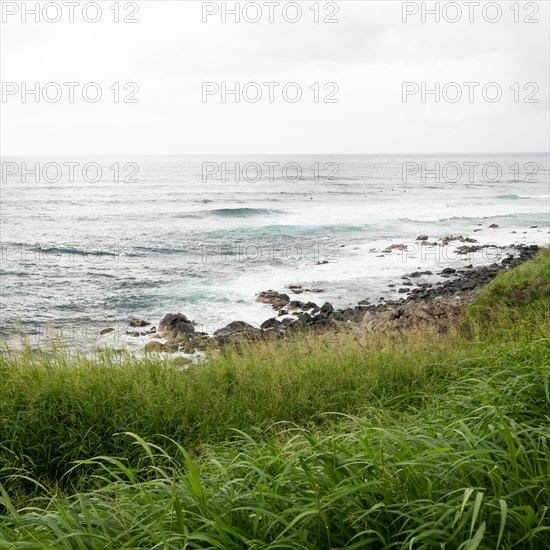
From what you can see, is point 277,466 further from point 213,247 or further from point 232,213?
point 232,213

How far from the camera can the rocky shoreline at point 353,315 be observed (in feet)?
48.3

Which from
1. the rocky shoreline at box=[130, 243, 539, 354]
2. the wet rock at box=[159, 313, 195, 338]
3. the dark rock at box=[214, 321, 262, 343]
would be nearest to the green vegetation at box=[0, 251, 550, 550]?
the rocky shoreline at box=[130, 243, 539, 354]

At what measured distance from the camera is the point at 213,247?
32531 mm

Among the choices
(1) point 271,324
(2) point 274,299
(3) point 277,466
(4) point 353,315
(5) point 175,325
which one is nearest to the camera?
(3) point 277,466

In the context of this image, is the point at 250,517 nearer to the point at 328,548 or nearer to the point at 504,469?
the point at 328,548

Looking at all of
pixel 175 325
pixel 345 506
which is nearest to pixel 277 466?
pixel 345 506

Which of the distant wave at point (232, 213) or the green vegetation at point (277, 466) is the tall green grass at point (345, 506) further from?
the distant wave at point (232, 213)

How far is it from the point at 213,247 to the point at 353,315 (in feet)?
52.1

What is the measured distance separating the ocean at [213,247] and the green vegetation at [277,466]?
2.86 meters

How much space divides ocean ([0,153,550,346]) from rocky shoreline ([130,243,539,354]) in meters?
0.72

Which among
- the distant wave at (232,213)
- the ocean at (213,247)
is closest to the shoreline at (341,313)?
the ocean at (213,247)

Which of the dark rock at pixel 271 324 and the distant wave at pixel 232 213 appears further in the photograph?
the distant wave at pixel 232 213

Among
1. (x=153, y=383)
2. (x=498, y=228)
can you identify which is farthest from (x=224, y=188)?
(x=153, y=383)

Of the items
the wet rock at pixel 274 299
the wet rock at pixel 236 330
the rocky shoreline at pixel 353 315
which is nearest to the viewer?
the rocky shoreline at pixel 353 315
